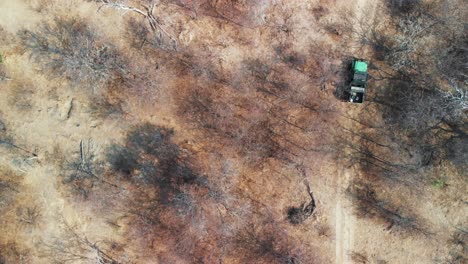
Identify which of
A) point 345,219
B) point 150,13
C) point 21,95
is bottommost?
point 345,219

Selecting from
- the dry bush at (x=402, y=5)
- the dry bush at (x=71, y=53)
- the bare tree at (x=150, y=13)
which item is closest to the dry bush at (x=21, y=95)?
the dry bush at (x=71, y=53)

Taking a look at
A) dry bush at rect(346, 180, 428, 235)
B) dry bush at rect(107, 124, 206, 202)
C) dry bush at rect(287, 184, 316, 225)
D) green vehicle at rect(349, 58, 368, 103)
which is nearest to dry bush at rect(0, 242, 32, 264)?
dry bush at rect(107, 124, 206, 202)

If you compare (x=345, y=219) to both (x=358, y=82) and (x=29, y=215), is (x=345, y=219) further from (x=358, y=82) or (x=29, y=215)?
(x=29, y=215)

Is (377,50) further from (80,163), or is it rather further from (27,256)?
(27,256)

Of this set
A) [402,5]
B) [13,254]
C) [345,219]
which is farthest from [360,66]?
[13,254]

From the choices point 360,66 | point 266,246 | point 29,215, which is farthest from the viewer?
point 29,215

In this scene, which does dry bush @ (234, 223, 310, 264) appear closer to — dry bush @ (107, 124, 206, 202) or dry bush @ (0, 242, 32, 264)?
dry bush @ (107, 124, 206, 202)

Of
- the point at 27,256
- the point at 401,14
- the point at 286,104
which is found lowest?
the point at 27,256

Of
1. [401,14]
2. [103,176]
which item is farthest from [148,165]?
[401,14]
